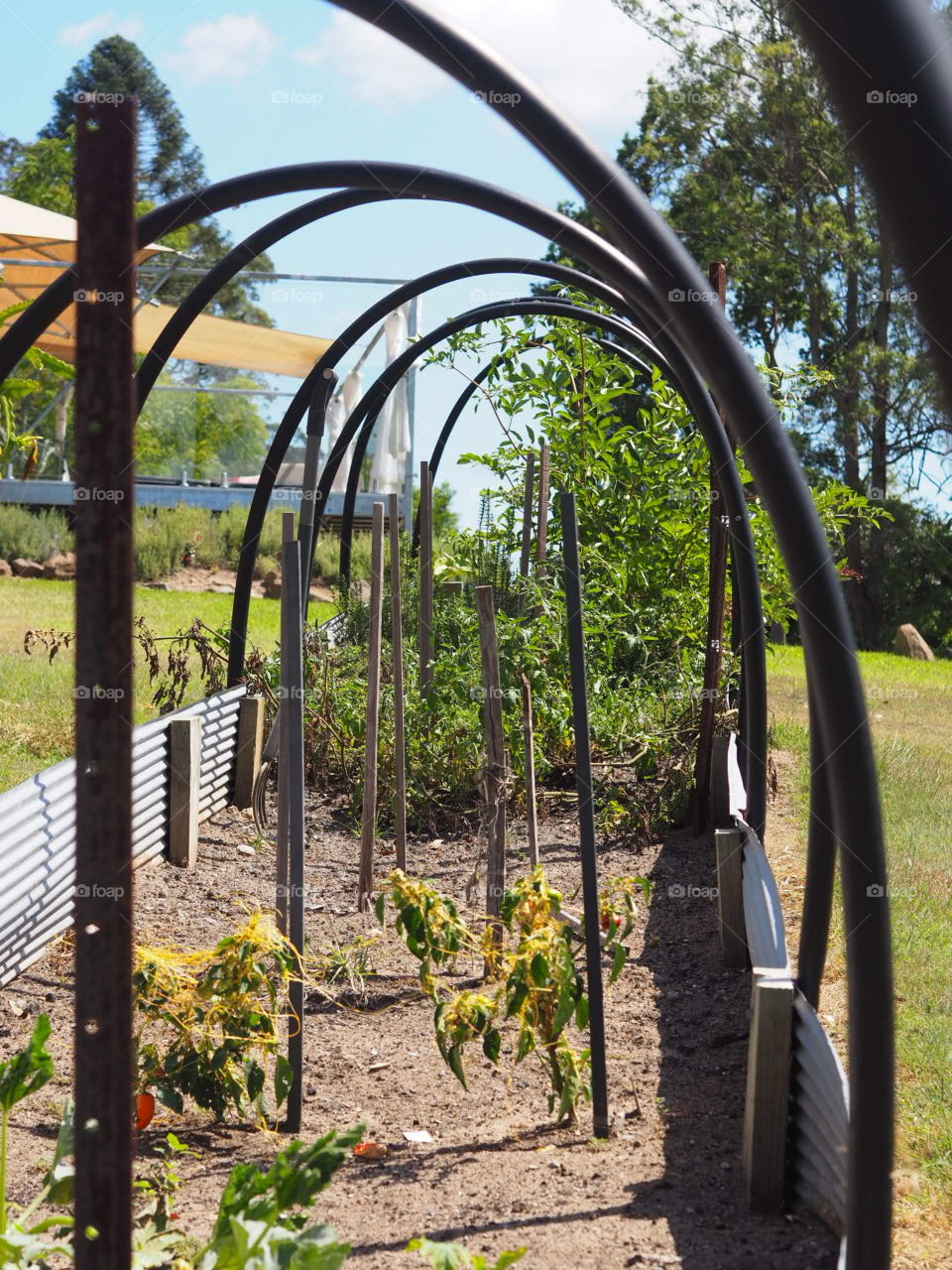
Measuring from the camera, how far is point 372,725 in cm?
464

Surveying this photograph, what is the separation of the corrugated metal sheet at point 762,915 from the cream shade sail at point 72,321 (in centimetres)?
537

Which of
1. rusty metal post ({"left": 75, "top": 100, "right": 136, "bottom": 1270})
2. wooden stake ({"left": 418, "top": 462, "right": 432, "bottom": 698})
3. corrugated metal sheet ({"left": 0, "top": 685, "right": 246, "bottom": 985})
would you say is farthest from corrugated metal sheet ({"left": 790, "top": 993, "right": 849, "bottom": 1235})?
wooden stake ({"left": 418, "top": 462, "right": 432, "bottom": 698})

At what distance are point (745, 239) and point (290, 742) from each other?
17.9m

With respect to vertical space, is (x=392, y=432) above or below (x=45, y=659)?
above

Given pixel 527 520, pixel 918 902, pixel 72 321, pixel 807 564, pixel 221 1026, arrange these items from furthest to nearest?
pixel 72 321 < pixel 527 520 < pixel 918 902 < pixel 221 1026 < pixel 807 564

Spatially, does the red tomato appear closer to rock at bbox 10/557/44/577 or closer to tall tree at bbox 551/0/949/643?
rock at bbox 10/557/44/577

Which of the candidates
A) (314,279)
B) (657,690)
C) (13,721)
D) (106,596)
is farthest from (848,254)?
(106,596)

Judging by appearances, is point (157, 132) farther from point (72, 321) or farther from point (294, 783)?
point (294, 783)

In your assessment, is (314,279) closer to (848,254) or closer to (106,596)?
(848,254)

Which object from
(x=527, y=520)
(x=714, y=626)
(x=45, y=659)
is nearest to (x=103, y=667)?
(x=714, y=626)

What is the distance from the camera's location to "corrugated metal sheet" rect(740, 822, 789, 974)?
106 inches

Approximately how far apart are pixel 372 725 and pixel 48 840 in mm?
1337

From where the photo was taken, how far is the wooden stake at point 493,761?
3684mm

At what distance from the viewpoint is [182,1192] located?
2443 mm
